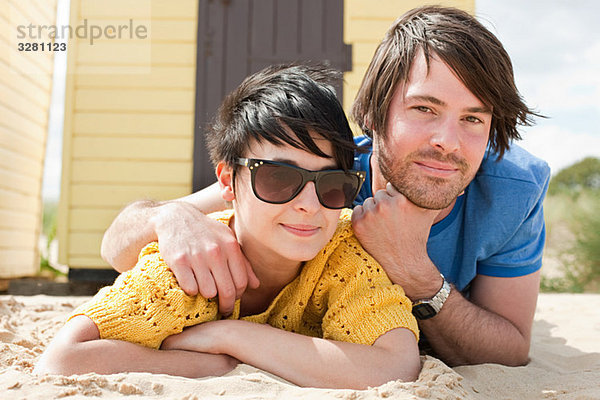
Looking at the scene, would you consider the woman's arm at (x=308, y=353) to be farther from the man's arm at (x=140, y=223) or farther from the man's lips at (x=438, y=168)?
the man's lips at (x=438, y=168)

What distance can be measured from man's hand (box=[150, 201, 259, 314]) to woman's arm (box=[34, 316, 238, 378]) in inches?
9.3

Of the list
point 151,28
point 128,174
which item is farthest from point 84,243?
point 151,28

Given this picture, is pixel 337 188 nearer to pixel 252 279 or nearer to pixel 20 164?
pixel 252 279

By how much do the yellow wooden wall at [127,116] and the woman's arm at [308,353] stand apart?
411 centimetres

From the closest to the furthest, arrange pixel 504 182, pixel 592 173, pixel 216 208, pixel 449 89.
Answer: pixel 449 89 < pixel 504 182 < pixel 216 208 < pixel 592 173

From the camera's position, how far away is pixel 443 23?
279cm

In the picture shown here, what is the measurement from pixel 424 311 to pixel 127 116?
4.49 metres

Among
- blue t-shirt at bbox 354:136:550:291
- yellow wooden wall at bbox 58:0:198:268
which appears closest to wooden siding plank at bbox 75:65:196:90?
yellow wooden wall at bbox 58:0:198:268

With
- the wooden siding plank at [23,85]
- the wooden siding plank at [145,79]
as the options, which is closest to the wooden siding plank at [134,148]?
the wooden siding plank at [145,79]

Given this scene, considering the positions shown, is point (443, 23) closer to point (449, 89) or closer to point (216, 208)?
point (449, 89)

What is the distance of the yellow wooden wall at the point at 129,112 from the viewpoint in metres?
5.93

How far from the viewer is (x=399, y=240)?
2443 millimetres

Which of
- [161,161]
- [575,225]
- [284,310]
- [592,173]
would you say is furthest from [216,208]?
[592,173]

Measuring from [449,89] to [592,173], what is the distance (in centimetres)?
2082
